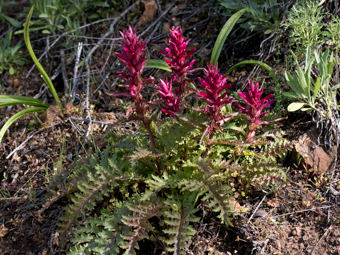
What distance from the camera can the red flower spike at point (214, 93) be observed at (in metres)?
2.36

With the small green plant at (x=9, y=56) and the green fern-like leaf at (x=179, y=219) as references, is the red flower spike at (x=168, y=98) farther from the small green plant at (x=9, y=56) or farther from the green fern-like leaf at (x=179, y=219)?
the small green plant at (x=9, y=56)

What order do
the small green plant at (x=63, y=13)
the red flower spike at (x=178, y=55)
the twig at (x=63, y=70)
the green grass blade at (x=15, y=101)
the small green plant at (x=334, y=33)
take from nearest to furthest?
the red flower spike at (x=178, y=55), the small green plant at (x=334, y=33), the green grass blade at (x=15, y=101), the twig at (x=63, y=70), the small green plant at (x=63, y=13)

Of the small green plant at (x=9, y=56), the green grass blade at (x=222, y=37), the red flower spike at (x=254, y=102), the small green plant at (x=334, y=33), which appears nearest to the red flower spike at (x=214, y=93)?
the red flower spike at (x=254, y=102)

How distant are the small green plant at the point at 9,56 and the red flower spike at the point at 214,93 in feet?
9.34

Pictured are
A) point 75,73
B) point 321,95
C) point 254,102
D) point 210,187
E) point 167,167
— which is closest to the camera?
point 210,187

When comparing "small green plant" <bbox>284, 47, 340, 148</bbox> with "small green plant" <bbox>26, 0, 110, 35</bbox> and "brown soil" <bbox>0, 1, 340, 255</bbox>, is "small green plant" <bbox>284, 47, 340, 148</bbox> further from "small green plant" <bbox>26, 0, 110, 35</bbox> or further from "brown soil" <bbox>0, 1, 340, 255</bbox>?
"small green plant" <bbox>26, 0, 110, 35</bbox>

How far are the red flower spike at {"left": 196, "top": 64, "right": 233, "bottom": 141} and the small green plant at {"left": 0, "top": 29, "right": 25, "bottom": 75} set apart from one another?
9.34ft

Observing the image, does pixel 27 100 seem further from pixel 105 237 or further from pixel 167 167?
pixel 105 237

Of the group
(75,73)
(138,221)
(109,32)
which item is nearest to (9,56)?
(75,73)

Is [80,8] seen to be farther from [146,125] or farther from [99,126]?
[146,125]

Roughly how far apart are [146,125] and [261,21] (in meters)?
1.89

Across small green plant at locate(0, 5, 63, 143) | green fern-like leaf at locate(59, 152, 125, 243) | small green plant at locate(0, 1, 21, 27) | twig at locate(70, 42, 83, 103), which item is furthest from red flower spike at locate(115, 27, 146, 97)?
small green plant at locate(0, 1, 21, 27)

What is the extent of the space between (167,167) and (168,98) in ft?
1.81

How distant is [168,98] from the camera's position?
252 centimetres
